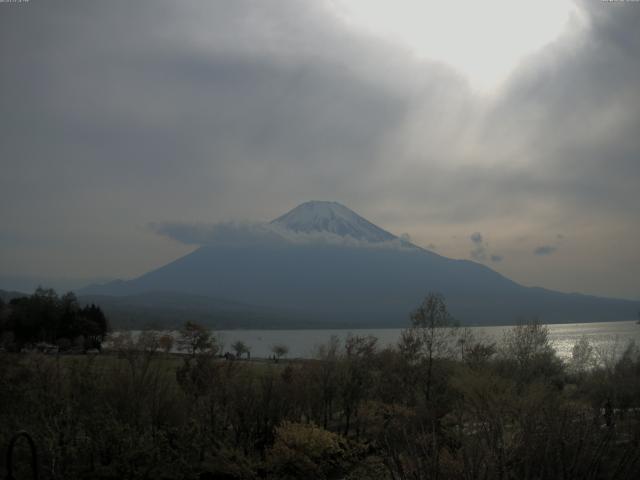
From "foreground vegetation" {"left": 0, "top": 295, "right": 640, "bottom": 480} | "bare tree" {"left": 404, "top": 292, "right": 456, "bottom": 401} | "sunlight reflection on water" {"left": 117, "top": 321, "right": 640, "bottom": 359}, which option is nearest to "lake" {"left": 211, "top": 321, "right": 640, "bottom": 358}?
"sunlight reflection on water" {"left": 117, "top": 321, "right": 640, "bottom": 359}

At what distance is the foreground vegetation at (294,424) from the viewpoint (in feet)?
24.1

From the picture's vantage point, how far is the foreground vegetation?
734 cm

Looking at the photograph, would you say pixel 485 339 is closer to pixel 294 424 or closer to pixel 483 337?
pixel 483 337

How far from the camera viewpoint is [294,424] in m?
17.9

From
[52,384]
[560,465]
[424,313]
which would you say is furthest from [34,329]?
[560,465]

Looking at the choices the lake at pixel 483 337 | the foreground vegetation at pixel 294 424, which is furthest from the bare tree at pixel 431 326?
the lake at pixel 483 337

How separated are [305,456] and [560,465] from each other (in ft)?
37.6

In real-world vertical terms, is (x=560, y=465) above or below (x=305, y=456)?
above

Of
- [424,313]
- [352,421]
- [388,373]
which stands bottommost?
[352,421]

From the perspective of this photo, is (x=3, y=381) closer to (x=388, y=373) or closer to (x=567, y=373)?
(x=388, y=373)

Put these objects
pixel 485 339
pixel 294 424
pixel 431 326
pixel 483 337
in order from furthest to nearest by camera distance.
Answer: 1. pixel 483 337
2. pixel 485 339
3. pixel 431 326
4. pixel 294 424

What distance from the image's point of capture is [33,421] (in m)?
15.1

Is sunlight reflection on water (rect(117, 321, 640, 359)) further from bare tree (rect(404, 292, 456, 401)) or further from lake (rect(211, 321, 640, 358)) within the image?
bare tree (rect(404, 292, 456, 401))

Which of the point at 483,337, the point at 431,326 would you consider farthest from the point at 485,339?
the point at 431,326
